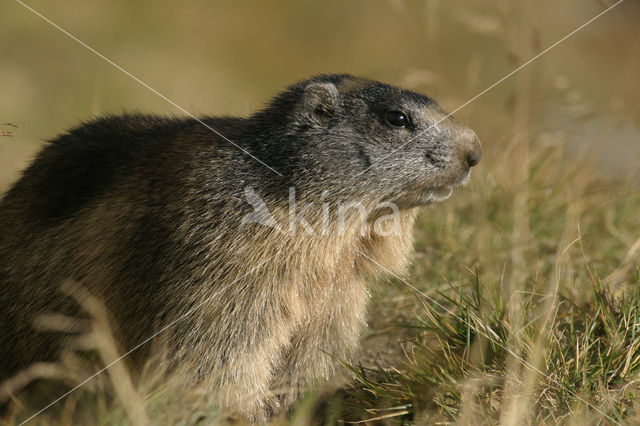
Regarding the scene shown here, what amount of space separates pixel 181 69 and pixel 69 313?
9.85 meters

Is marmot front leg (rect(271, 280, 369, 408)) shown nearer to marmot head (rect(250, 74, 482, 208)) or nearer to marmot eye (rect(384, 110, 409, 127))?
marmot head (rect(250, 74, 482, 208))

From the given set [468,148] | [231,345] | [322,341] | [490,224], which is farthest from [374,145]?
[490,224]

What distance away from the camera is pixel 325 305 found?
14.3ft

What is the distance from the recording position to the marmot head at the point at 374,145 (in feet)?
13.4

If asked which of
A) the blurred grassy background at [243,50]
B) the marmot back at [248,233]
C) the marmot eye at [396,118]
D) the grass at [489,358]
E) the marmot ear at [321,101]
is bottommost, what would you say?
the grass at [489,358]

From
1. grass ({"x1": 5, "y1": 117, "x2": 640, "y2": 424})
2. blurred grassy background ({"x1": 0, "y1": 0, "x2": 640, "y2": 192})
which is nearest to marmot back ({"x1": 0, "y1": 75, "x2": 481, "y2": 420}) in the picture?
grass ({"x1": 5, "y1": 117, "x2": 640, "y2": 424})

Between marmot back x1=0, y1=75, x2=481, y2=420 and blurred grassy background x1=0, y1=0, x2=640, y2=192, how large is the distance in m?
5.04

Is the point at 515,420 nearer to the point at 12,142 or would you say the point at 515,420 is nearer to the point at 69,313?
the point at 69,313

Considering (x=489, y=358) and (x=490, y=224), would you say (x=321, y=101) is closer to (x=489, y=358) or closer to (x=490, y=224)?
(x=489, y=358)

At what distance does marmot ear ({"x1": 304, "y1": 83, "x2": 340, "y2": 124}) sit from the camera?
4250 mm

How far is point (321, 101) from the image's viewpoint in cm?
427

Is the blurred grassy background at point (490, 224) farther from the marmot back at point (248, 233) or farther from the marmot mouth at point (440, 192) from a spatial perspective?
the marmot mouth at point (440, 192)

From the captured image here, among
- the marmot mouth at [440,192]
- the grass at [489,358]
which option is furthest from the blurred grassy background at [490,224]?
the marmot mouth at [440,192]

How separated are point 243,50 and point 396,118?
11.8 meters
